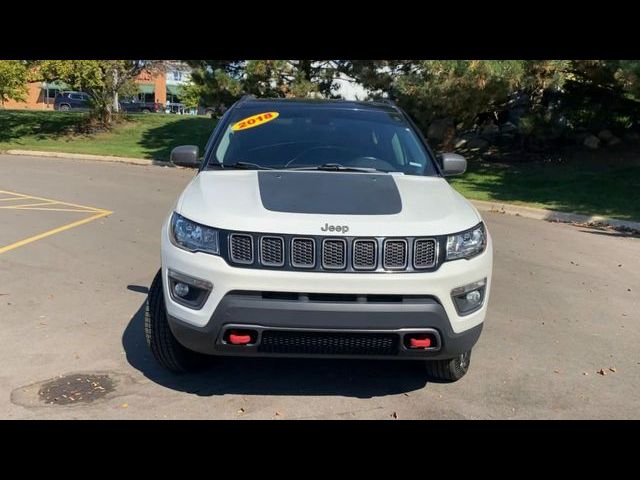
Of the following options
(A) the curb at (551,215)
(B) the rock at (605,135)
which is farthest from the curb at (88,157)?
(B) the rock at (605,135)

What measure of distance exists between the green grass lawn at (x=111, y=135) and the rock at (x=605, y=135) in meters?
13.3

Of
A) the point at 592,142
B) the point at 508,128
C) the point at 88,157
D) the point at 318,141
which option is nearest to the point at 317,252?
the point at 318,141

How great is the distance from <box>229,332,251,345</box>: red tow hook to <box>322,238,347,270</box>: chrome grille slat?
60 cm

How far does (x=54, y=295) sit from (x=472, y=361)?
3.90 m

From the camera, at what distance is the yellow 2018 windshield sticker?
4906 mm

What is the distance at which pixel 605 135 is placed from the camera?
17.8m

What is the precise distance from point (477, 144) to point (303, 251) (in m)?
17.8

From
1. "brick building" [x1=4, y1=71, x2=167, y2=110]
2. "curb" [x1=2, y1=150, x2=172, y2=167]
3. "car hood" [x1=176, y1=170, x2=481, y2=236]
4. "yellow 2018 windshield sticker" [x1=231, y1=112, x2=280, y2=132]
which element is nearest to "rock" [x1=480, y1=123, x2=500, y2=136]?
"curb" [x1=2, y1=150, x2=172, y2=167]

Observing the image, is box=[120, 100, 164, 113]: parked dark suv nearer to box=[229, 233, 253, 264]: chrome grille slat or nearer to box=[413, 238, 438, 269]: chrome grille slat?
box=[229, 233, 253, 264]: chrome grille slat

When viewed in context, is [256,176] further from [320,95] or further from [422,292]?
[320,95]

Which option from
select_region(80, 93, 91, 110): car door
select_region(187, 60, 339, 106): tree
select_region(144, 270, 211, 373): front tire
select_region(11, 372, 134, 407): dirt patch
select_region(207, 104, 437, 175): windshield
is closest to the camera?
select_region(11, 372, 134, 407): dirt patch

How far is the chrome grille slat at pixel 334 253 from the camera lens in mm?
3408

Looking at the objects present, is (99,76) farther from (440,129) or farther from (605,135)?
(605,135)

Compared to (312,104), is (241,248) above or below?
below
